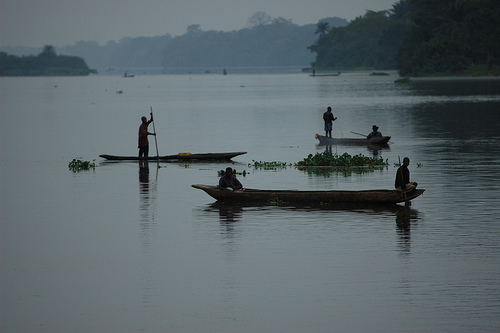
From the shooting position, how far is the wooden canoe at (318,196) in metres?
23.1

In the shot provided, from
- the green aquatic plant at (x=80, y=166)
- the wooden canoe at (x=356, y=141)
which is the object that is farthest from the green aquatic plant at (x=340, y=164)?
the green aquatic plant at (x=80, y=166)

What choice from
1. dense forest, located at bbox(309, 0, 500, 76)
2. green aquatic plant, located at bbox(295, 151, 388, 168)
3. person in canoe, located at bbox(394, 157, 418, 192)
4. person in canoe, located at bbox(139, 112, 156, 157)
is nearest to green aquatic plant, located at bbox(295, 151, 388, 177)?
green aquatic plant, located at bbox(295, 151, 388, 168)

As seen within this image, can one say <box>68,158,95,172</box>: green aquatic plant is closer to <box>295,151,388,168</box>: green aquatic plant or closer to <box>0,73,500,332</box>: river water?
<box>0,73,500,332</box>: river water

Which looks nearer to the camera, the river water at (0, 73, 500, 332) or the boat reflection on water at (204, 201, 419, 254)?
the river water at (0, 73, 500, 332)

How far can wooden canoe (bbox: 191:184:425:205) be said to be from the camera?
23.1 meters

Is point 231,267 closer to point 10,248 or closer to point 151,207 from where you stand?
point 10,248

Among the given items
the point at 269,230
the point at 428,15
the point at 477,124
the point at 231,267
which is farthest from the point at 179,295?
the point at 428,15

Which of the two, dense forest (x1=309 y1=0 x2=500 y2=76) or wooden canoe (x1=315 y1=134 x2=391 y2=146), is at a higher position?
dense forest (x1=309 y1=0 x2=500 y2=76)

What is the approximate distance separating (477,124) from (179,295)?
41666 millimetres

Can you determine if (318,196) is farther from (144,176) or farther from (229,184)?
(144,176)

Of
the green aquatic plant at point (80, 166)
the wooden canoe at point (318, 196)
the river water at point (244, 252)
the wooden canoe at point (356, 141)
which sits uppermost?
the wooden canoe at point (356, 141)

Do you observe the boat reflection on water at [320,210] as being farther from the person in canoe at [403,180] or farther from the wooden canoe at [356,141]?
the wooden canoe at [356,141]

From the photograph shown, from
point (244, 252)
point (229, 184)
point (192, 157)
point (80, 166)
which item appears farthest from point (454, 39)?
point (244, 252)

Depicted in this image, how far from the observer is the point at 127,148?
46375mm
